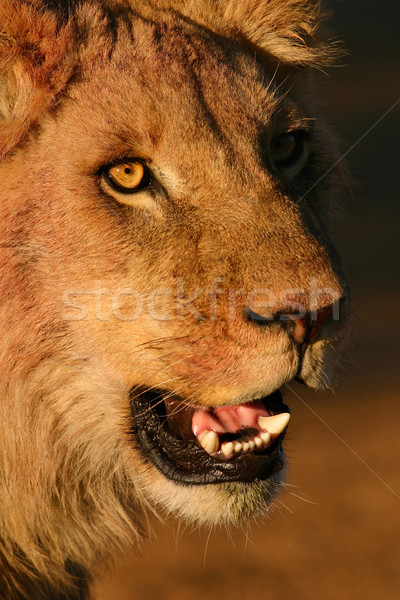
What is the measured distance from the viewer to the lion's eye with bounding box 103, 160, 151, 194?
2371 mm

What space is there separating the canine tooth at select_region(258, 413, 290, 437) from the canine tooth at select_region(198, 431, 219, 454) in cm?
14

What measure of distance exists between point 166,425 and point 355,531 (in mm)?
2835

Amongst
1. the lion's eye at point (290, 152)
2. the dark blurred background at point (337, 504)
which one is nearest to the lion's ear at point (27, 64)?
the lion's eye at point (290, 152)

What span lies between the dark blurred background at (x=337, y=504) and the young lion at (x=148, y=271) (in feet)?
2.17

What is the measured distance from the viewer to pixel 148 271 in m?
2.31

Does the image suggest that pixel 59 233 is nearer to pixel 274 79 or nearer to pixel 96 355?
pixel 96 355

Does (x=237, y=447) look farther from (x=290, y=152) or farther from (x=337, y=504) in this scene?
(x=337, y=504)

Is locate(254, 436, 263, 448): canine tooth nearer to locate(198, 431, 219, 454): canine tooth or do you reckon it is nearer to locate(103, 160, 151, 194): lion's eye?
locate(198, 431, 219, 454): canine tooth

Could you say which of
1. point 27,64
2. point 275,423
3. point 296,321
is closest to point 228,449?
point 275,423

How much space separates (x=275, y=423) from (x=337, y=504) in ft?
10.1

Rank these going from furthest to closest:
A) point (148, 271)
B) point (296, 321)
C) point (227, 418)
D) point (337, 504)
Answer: point (337, 504)
point (227, 418)
point (148, 271)
point (296, 321)

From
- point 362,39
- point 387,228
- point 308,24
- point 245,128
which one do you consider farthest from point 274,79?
point 362,39

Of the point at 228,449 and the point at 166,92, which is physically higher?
the point at 166,92

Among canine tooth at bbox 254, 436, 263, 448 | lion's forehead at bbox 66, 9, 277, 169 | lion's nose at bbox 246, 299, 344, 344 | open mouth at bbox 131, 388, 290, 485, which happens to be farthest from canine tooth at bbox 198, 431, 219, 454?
lion's forehead at bbox 66, 9, 277, 169
